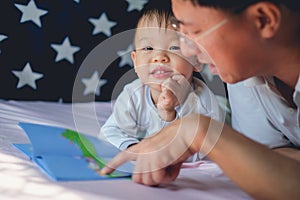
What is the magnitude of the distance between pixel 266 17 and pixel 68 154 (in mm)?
404

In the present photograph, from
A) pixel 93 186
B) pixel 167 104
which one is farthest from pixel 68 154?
pixel 167 104

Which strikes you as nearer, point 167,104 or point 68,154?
point 68,154

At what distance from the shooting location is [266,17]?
67cm

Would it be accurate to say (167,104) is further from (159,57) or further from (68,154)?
(68,154)

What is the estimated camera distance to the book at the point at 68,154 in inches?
28.2

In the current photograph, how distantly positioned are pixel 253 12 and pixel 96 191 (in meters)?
0.36

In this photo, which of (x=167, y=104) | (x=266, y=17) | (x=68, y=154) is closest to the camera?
(x=266, y=17)

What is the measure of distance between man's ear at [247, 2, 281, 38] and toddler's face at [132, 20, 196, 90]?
38 cm

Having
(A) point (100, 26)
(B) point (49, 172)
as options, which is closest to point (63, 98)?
(A) point (100, 26)

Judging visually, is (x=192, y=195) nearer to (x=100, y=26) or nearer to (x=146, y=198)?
(x=146, y=198)

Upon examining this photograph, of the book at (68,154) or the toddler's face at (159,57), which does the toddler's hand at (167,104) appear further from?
the book at (68,154)

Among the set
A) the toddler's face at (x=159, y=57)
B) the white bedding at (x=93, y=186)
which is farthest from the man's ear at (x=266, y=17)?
the toddler's face at (x=159, y=57)

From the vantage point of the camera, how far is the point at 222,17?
0.67 meters

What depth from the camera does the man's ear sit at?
2.19 feet
